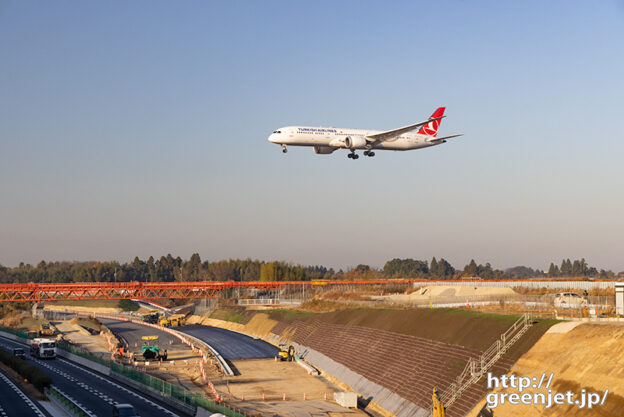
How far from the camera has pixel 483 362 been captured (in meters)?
48.6

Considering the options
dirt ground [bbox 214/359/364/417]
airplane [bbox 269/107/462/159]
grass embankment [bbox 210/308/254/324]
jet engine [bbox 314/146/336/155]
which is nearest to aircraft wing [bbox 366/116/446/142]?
airplane [bbox 269/107/462/159]

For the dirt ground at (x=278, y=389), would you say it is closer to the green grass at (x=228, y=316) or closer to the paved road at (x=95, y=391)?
the paved road at (x=95, y=391)

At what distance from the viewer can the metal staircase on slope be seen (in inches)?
1861

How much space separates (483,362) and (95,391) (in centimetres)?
3405

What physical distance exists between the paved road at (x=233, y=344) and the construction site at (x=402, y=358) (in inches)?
12.1

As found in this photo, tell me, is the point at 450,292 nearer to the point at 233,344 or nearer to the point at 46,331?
the point at 233,344

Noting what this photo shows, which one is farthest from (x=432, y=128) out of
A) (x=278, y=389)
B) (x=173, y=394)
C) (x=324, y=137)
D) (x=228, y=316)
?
(x=228, y=316)

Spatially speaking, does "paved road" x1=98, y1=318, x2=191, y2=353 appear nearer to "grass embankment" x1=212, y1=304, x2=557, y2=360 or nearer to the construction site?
the construction site

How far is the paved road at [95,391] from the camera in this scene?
1984 inches

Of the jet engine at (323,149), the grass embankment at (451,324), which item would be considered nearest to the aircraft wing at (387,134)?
the jet engine at (323,149)

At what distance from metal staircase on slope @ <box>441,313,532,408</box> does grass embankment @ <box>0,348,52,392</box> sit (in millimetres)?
34693

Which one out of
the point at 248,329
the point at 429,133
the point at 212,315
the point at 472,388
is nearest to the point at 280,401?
the point at 472,388

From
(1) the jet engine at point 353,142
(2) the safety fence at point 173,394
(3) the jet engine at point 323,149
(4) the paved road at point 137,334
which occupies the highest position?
(1) the jet engine at point 353,142

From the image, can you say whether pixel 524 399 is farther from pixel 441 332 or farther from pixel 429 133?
pixel 429 133
